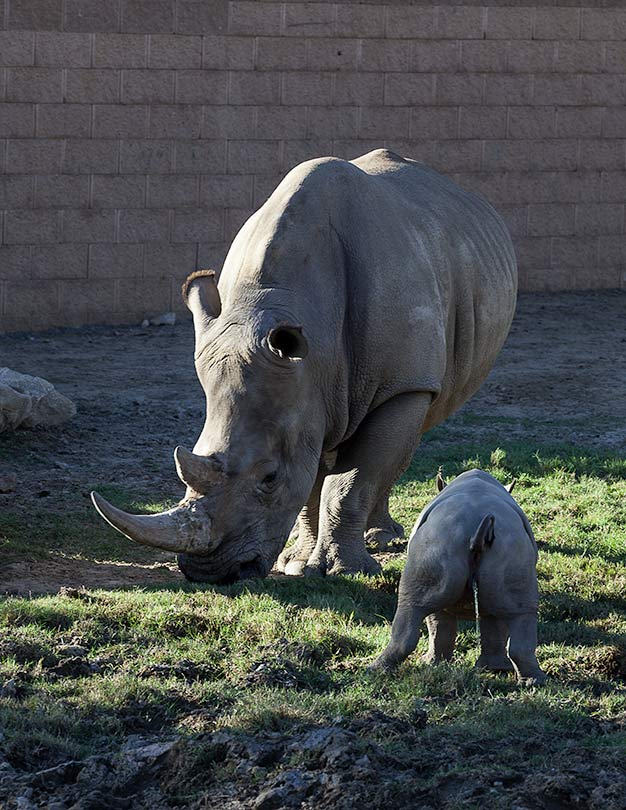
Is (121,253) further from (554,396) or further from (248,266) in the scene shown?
(248,266)

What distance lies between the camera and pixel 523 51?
15.0 meters

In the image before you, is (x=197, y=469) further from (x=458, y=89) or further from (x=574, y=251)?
(x=574, y=251)

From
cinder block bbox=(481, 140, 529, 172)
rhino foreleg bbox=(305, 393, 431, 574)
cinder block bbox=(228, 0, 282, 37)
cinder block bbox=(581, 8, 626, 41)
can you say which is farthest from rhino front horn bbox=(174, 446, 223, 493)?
cinder block bbox=(581, 8, 626, 41)

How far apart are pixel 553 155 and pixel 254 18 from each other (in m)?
3.47

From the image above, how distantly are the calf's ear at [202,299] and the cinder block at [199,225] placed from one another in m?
7.01

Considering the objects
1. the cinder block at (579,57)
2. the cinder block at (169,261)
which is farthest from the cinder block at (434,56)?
the cinder block at (169,261)

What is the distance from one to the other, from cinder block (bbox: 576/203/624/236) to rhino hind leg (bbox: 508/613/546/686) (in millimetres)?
10662

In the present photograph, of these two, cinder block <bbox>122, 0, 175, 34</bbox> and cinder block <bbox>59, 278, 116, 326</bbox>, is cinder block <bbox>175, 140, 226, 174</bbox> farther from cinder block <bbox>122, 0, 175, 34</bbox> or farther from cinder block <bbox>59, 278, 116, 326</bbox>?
cinder block <bbox>59, 278, 116, 326</bbox>

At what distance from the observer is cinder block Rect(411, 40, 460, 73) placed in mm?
14484

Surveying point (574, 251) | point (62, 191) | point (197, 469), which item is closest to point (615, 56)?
point (574, 251)

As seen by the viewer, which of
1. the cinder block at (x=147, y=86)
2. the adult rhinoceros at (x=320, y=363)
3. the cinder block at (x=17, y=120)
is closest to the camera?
the adult rhinoceros at (x=320, y=363)

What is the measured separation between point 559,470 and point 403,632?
13.7ft

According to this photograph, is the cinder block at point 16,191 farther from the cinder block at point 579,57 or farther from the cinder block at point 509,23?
the cinder block at point 579,57

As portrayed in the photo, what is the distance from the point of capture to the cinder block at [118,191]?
44.2 ft
